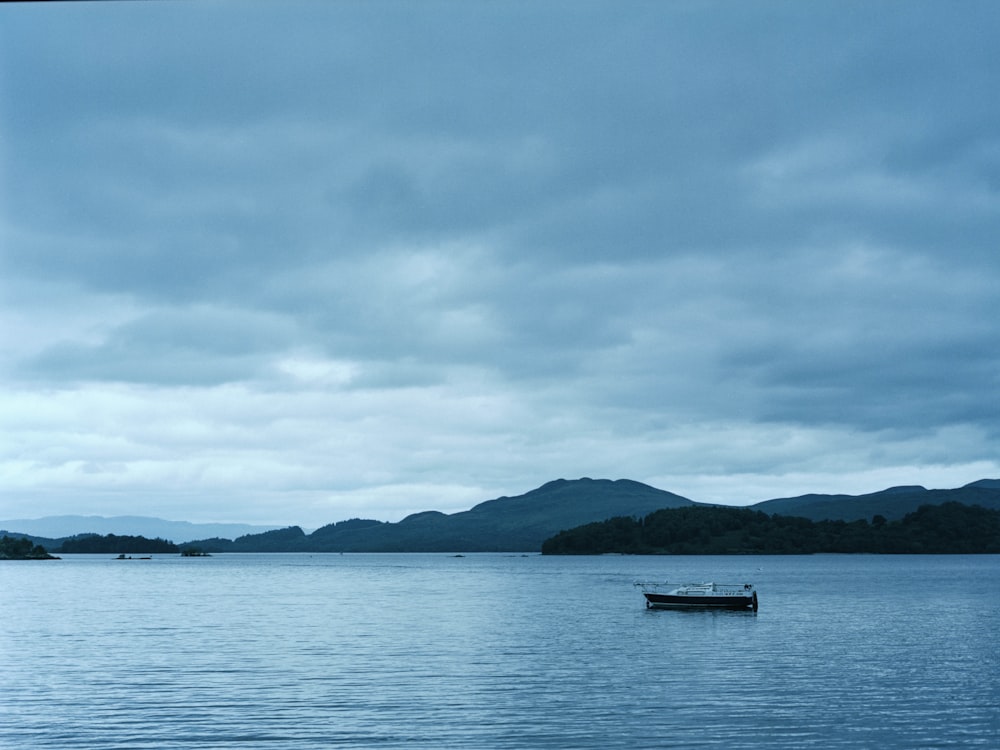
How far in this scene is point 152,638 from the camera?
89188mm

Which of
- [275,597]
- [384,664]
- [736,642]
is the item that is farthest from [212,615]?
[736,642]

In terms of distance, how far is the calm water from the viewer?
4594 centimetres

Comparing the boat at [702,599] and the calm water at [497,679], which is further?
the boat at [702,599]

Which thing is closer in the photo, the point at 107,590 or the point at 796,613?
the point at 796,613

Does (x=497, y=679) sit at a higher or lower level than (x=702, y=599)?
lower

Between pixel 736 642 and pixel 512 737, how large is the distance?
48164 millimetres

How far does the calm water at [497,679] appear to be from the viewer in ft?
151

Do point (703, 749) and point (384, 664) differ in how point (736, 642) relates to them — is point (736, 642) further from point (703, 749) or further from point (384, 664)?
point (703, 749)

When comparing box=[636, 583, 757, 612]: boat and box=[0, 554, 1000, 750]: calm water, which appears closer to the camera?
box=[0, 554, 1000, 750]: calm water

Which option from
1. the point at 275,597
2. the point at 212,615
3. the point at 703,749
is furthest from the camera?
the point at 275,597

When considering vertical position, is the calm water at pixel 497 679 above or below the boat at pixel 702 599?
below

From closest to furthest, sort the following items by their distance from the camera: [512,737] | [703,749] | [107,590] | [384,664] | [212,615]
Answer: [703,749], [512,737], [384,664], [212,615], [107,590]

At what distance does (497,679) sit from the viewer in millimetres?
63250

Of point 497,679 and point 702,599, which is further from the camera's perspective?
point 702,599
